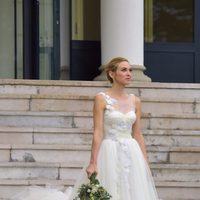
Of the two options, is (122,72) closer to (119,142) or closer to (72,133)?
(119,142)

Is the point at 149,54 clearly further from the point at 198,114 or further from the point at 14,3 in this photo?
the point at 198,114

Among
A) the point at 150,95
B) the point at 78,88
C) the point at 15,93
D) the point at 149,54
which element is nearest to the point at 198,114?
the point at 150,95

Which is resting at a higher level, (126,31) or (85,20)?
(85,20)

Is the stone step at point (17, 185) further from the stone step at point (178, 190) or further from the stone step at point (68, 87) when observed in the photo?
the stone step at point (68, 87)

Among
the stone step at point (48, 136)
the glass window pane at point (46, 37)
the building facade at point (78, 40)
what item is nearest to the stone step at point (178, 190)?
the stone step at point (48, 136)

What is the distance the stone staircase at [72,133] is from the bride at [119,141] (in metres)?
1.90

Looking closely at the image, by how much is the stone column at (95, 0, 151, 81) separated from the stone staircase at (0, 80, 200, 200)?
2.18 ft

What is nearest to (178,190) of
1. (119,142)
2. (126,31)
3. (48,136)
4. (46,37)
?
(48,136)

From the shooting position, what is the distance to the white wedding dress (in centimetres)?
598

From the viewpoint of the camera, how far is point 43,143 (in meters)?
8.62

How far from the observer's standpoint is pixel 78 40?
13.1 m

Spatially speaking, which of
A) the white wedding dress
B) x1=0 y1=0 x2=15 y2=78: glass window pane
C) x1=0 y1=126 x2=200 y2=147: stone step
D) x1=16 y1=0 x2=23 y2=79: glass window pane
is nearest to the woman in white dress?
the white wedding dress

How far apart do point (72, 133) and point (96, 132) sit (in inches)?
112

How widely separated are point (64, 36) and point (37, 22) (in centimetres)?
76
